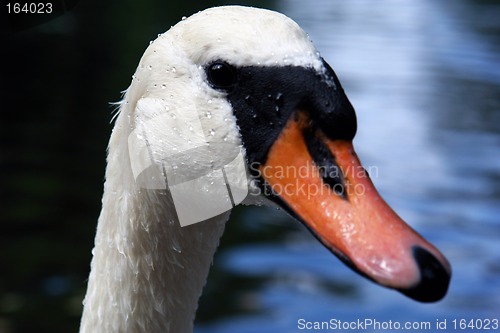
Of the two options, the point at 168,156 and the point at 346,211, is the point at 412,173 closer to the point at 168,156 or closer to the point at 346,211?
the point at 168,156

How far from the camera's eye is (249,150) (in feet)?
8.11

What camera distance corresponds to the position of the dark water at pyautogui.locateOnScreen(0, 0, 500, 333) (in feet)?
23.2

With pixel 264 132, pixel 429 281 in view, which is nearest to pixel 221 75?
pixel 264 132

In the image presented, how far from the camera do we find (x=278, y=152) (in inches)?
95.2

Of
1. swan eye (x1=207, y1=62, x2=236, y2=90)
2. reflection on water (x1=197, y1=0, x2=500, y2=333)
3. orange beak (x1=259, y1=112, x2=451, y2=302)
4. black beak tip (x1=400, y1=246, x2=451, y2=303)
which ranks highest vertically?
swan eye (x1=207, y1=62, x2=236, y2=90)

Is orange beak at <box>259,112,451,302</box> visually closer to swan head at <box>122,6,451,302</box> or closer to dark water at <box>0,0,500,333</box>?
swan head at <box>122,6,451,302</box>

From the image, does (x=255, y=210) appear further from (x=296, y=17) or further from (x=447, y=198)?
(x=296, y=17)

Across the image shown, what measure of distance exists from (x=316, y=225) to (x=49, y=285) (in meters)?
5.24

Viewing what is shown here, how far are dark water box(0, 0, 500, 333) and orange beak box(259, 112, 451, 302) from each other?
441cm

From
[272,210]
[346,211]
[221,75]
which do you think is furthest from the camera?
[272,210]

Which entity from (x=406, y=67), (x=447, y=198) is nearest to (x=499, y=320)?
(x=447, y=198)
